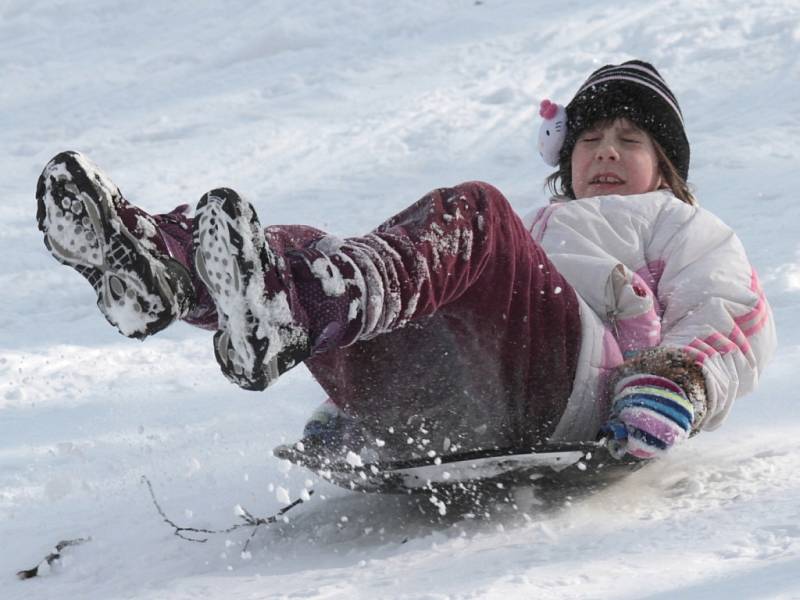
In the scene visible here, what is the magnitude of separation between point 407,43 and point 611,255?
4.66 metres

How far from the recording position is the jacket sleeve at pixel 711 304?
2.49 m

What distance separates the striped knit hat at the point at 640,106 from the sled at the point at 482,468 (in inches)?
50.2

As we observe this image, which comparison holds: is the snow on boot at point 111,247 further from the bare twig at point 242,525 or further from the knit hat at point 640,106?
the knit hat at point 640,106

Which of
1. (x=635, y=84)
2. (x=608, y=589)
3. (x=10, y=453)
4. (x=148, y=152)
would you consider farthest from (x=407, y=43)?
(x=608, y=589)

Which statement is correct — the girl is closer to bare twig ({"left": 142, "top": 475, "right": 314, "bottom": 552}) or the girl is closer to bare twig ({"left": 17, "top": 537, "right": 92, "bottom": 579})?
bare twig ({"left": 142, "top": 475, "right": 314, "bottom": 552})

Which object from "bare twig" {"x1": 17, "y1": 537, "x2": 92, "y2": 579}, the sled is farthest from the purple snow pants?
"bare twig" {"x1": 17, "y1": 537, "x2": 92, "y2": 579}

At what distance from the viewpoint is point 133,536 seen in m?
2.60

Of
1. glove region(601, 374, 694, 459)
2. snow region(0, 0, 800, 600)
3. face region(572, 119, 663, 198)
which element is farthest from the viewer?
face region(572, 119, 663, 198)

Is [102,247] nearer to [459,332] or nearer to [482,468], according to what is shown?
[459,332]

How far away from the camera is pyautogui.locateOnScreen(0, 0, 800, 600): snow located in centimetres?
211

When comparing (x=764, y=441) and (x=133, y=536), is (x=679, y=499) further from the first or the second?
(x=133, y=536)

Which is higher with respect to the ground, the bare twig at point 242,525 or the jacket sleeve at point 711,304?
the jacket sleeve at point 711,304

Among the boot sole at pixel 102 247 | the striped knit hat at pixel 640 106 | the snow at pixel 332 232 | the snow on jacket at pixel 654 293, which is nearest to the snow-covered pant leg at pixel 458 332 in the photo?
the snow on jacket at pixel 654 293

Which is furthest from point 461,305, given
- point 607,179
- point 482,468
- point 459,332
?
point 607,179
